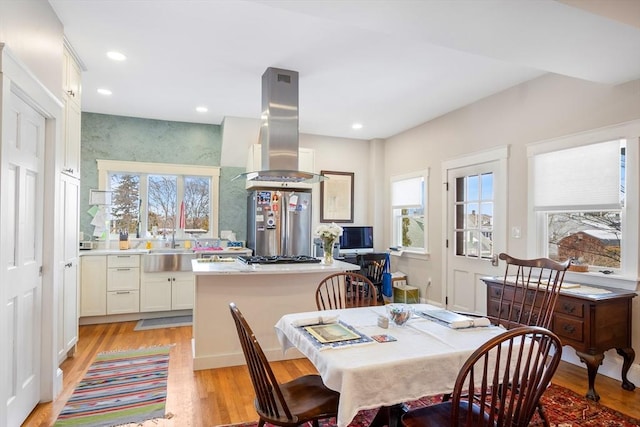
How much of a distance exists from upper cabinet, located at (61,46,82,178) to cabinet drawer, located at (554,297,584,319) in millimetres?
4248

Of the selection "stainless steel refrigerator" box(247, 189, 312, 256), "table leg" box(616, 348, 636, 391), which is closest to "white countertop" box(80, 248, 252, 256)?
"stainless steel refrigerator" box(247, 189, 312, 256)

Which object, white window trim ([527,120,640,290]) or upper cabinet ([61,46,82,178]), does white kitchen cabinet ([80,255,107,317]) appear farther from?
white window trim ([527,120,640,290])

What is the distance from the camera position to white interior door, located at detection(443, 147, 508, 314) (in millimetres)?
4137

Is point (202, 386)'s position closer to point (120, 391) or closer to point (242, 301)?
point (120, 391)

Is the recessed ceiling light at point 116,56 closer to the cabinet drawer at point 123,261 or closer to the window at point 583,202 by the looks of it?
the cabinet drawer at point 123,261

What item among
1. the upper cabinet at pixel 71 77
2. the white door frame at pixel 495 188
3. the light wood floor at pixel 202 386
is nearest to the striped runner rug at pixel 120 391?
the light wood floor at pixel 202 386

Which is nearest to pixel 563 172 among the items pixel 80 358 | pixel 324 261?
pixel 324 261

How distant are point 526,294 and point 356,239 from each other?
132 inches

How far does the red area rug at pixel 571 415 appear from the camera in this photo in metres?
2.28

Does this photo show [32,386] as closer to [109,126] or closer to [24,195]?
[24,195]

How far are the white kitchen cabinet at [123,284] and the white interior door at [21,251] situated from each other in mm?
2110

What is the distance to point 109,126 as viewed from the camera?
515 cm

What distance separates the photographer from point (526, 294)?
9.23 ft

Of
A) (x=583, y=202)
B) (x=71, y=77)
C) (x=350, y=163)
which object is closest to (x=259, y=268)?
(x=71, y=77)
